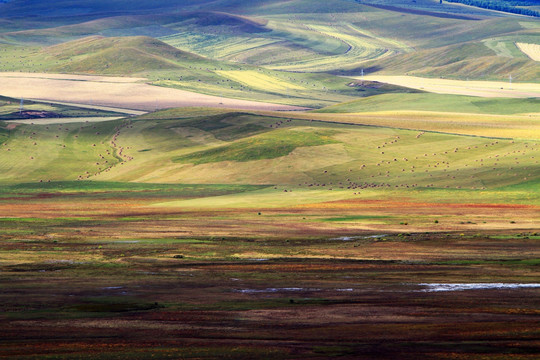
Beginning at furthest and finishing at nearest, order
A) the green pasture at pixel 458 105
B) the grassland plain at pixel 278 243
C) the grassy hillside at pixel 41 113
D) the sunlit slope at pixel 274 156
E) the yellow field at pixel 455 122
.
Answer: the grassy hillside at pixel 41 113 < the green pasture at pixel 458 105 < the yellow field at pixel 455 122 < the sunlit slope at pixel 274 156 < the grassland plain at pixel 278 243

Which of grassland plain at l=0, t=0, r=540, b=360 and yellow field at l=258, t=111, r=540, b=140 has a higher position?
grassland plain at l=0, t=0, r=540, b=360

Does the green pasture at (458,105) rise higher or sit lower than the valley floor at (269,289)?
lower

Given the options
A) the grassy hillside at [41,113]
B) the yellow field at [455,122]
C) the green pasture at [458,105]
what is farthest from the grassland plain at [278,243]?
the grassy hillside at [41,113]

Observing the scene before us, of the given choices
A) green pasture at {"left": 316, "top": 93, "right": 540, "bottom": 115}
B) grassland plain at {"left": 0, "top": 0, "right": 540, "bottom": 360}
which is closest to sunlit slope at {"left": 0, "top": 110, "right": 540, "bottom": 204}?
grassland plain at {"left": 0, "top": 0, "right": 540, "bottom": 360}

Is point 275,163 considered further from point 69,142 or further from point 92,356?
point 92,356

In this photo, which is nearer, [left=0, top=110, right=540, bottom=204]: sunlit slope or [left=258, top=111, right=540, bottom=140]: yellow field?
[left=0, top=110, right=540, bottom=204]: sunlit slope

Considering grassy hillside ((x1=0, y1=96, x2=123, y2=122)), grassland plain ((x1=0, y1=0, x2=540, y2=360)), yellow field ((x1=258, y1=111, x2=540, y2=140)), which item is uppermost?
grassland plain ((x1=0, y1=0, x2=540, y2=360))

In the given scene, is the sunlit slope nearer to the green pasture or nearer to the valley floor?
the valley floor

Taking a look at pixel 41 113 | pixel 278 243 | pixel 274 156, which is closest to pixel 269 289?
pixel 278 243

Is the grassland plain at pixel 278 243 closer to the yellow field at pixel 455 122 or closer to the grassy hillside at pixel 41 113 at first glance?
the yellow field at pixel 455 122
